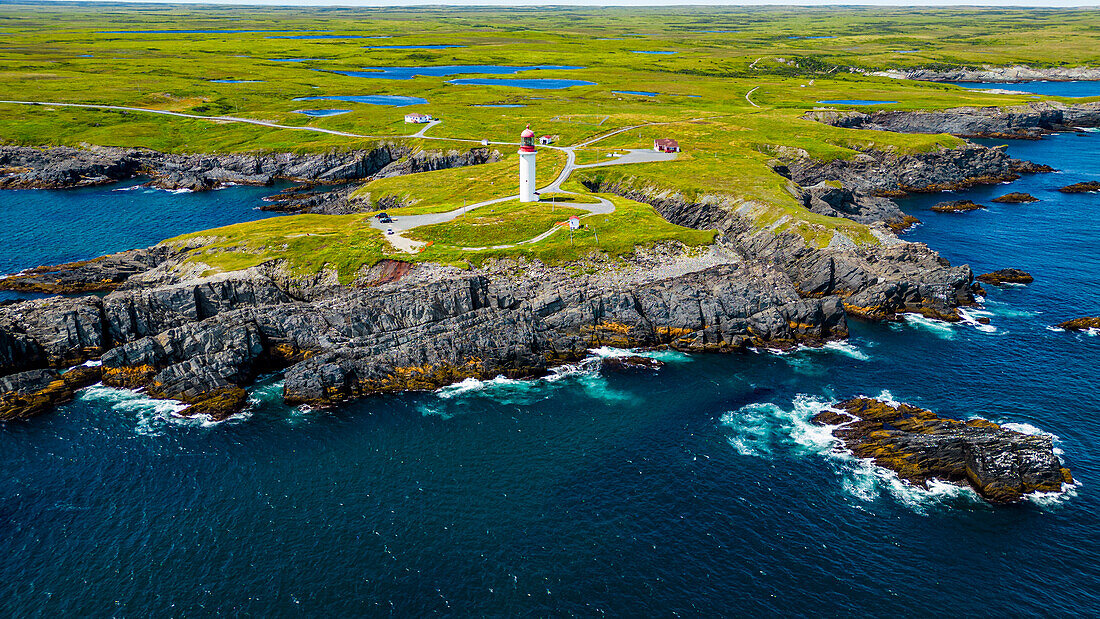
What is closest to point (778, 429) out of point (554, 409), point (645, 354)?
point (645, 354)

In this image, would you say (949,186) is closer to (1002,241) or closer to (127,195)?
(1002,241)

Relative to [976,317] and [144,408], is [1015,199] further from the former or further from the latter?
[144,408]

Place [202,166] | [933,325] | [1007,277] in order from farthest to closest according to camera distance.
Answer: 1. [202,166]
2. [1007,277]
3. [933,325]

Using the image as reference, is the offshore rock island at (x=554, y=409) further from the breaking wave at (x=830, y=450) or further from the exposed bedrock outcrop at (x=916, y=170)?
the exposed bedrock outcrop at (x=916, y=170)

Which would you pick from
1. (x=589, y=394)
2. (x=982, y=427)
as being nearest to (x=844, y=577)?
(x=982, y=427)

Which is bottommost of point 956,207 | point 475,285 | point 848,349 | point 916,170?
point 848,349

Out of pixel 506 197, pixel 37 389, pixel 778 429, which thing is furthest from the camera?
pixel 506 197
